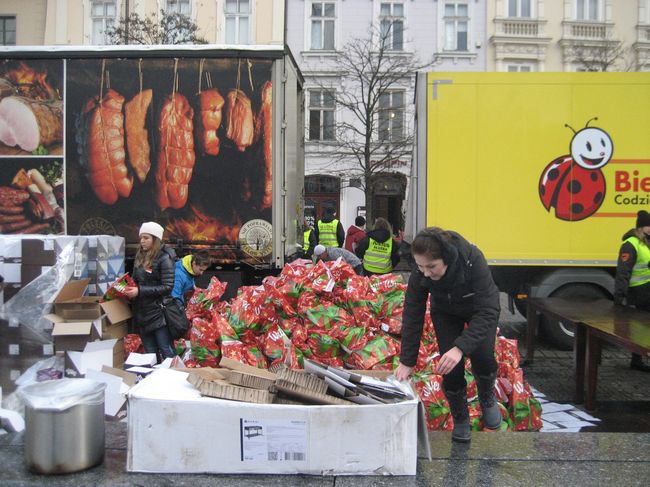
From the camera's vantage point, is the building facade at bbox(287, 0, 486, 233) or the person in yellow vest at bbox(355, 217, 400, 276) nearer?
the person in yellow vest at bbox(355, 217, 400, 276)

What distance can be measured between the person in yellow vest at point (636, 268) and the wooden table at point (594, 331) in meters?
0.29

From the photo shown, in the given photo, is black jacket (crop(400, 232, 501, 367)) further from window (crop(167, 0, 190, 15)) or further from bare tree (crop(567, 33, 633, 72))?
window (crop(167, 0, 190, 15))

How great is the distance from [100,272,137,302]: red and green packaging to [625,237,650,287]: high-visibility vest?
5.57 m

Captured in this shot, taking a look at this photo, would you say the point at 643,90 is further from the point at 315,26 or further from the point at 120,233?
the point at 315,26

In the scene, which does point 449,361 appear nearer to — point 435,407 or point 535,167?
point 435,407

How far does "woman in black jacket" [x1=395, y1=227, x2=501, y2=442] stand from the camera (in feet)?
11.7

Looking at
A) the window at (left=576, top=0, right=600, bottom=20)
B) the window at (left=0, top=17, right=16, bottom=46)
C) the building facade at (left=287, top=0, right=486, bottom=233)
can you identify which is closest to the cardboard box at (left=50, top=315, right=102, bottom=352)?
the building facade at (left=287, top=0, right=486, bottom=233)

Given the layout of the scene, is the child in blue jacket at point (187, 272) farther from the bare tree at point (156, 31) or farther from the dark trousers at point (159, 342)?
the bare tree at point (156, 31)

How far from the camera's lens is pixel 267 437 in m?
3.35

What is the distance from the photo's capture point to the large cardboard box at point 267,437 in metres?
3.32

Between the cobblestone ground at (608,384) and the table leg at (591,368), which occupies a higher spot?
the table leg at (591,368)

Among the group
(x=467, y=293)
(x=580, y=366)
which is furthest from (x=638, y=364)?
(x=467, y=293)

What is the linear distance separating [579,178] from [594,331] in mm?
3046

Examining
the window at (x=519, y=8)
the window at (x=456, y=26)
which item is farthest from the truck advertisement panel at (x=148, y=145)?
the window at (x=519, y=8)
